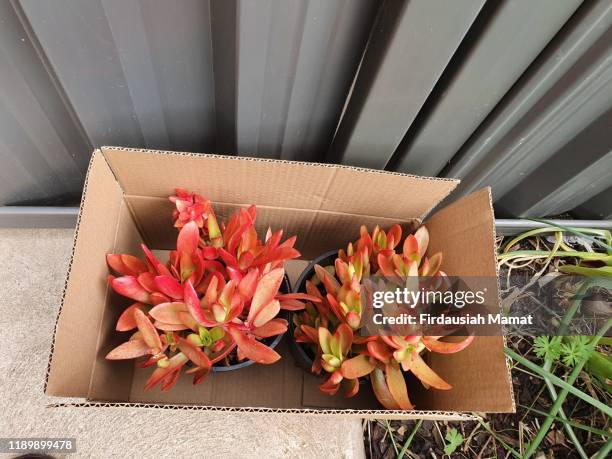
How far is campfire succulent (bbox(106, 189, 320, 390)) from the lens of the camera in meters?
0.74

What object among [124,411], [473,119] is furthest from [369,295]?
[124,411]

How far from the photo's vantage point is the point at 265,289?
2.46 feet

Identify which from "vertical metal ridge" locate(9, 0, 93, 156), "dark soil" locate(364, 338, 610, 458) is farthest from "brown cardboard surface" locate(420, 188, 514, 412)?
"vertical metal ridge" locate(9, 0, 93, 156)

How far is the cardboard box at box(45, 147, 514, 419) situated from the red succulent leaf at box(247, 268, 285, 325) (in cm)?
16

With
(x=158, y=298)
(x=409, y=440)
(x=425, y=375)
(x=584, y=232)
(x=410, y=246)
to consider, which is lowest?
(x=409, y=440)

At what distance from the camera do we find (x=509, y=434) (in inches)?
42.1

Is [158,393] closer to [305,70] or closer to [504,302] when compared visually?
[305,70]

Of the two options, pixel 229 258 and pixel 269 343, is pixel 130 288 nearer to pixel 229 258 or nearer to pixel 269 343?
pixel 229 258

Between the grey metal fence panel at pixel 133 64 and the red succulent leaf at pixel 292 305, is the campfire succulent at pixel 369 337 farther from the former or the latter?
the grey metal fence panel at pixel 133 64

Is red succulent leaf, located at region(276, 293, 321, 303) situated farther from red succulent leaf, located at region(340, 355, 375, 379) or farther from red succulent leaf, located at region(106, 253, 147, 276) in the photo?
red succulent leaf, located at region(106, 253, 147, 276)

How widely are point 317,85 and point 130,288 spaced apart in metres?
0.47

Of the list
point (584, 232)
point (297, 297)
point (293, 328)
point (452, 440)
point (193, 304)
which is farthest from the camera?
point (584, 232)

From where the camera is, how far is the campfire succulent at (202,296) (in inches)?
29.1

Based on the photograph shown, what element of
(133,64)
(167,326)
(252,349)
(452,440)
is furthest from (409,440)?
(133,64)
